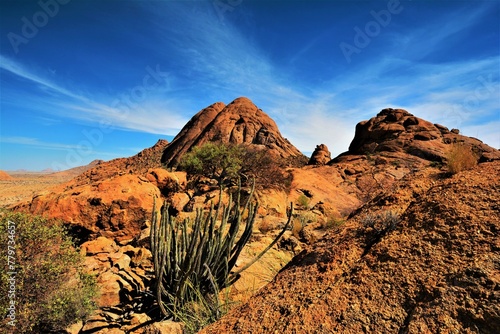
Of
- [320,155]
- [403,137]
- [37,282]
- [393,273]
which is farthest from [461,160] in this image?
[320,155]

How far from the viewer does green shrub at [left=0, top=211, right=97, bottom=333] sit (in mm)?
3734

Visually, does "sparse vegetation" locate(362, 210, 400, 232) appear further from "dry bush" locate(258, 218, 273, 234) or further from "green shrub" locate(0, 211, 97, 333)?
"dry bush" locate(258, 218, 273, 234)

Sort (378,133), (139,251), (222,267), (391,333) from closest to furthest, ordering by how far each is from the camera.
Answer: (391,333)
(222,267)
(139,251)
(378,133)

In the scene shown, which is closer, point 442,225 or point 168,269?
point 442,225

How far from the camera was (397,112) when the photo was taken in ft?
107

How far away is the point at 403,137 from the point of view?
27.9 metres

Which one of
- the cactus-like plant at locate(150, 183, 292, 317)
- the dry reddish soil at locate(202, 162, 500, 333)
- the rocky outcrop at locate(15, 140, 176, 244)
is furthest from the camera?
the rocky outcrop at locate(15, 140, 176, 244)

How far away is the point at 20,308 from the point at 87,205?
5264mm

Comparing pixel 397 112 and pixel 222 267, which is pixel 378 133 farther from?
pixel 222 267

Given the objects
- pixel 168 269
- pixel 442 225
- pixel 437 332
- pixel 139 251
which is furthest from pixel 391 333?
pixel 139 251

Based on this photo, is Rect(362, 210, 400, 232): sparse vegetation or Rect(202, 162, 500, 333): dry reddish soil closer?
Rect(202, 162, 500, 333): dry reddish soil

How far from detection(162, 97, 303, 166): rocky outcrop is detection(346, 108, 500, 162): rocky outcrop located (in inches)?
563

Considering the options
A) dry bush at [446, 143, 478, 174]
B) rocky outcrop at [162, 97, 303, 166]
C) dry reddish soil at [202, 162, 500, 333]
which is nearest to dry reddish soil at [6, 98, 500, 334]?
dry reddish soil at [202, 162, 500, 333]

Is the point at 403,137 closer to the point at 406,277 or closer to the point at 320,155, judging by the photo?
the point at 320,155
